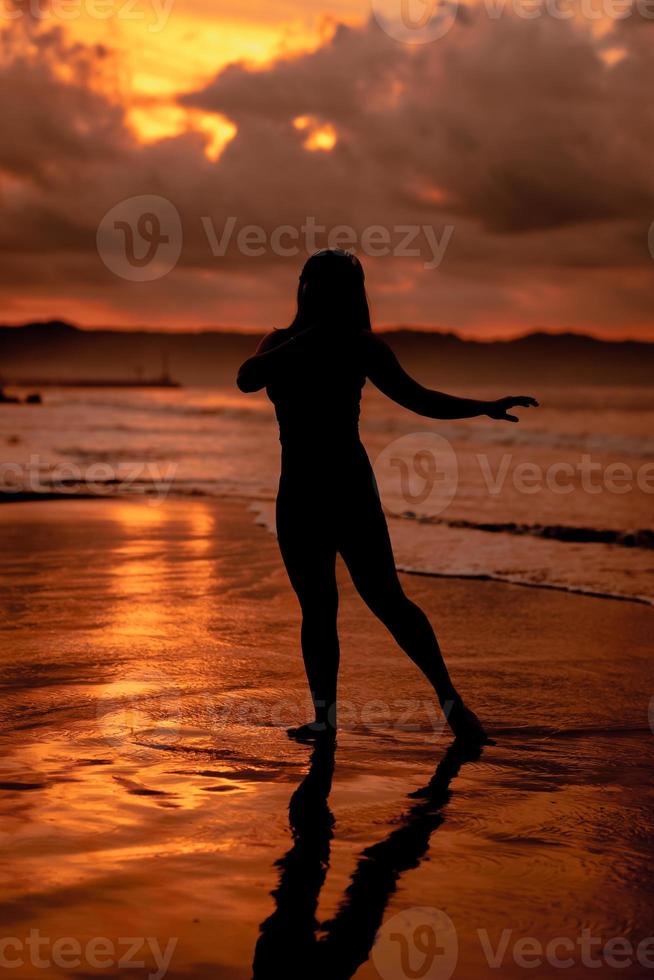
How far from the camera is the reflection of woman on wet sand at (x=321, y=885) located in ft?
8.54

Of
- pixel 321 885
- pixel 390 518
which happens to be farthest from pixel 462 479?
pixel 321 885

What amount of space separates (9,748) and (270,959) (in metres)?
1.86

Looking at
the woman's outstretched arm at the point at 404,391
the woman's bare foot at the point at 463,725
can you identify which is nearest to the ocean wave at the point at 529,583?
the woman's bare foot at the point at 463,725

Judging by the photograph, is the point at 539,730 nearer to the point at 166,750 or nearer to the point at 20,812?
the point at 166,750

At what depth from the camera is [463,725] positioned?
4.38 m

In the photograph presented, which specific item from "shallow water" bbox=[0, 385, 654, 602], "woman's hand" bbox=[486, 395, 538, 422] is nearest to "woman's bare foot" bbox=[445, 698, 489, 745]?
"woman's hand" bbox=[486, 395, 538, 422]

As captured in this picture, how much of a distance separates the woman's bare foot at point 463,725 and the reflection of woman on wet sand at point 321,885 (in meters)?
0.41

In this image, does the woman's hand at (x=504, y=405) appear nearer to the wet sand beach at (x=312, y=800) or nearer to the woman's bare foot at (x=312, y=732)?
the wet sand beach at (x=312, y=800)

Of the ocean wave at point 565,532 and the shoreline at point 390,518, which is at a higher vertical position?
the ocean wave at point 565,532

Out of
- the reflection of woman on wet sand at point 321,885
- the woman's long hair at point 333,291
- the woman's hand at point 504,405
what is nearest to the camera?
the reflection of woman on wet sand at point 321,885

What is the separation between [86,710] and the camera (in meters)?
4.69

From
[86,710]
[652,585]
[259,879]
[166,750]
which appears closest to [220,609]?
[86,710]

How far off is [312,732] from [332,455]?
110 centimetres

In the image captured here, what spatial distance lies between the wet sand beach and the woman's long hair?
1.63 metres
